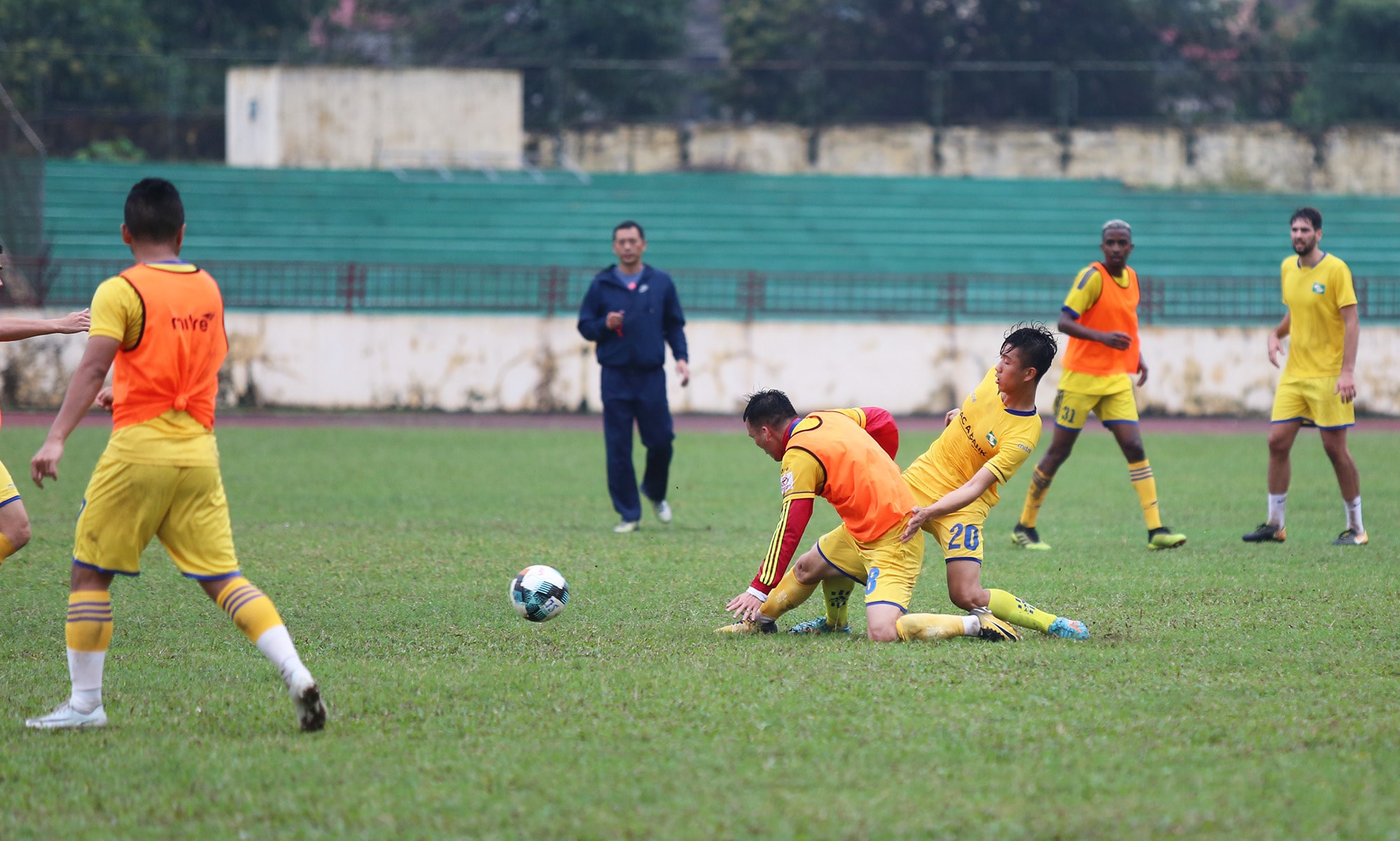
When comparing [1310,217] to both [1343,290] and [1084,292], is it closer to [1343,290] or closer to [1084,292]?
[1343,290]

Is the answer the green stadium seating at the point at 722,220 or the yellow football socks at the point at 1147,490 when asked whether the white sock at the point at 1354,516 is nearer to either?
the yellow football socks at the point at 1147,490

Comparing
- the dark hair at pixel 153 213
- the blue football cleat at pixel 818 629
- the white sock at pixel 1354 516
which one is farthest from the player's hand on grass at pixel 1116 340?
the dark hair at pixel 153 213

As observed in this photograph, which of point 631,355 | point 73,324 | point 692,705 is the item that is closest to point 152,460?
point 73,324

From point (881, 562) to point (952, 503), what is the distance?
1.31ft

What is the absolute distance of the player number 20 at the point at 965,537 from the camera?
231 inches

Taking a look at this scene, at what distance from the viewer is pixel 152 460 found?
4328 millimetres

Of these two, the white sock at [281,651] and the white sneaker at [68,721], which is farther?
the white sneaker at [68,721]

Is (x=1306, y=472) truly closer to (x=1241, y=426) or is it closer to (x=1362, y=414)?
(x=1241, y=426)

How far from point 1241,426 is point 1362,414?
219cm

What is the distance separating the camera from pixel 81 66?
2961cm

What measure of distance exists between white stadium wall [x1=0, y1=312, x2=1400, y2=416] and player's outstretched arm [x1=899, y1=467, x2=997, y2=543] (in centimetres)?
1347

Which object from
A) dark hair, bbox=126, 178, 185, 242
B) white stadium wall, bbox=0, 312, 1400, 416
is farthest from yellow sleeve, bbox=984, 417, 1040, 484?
white stadium wall, bbox=0, 312, 1400, 416

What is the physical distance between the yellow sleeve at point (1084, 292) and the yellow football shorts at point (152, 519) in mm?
6123

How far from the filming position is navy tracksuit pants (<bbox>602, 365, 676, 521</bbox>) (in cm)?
958
